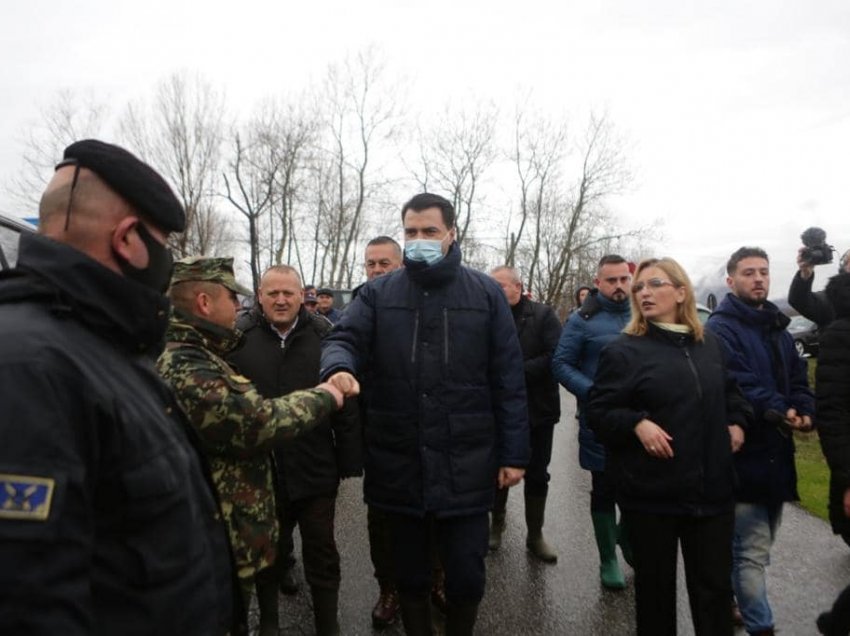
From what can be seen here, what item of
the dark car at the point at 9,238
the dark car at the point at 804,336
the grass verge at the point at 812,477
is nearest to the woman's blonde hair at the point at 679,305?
the grass verge at the point at 812,477

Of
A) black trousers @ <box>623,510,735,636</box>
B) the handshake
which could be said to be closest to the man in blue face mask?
the handshake

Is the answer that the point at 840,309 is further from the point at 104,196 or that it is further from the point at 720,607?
the point at 104,196

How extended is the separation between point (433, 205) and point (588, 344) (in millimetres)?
1818

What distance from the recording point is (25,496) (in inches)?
40.8

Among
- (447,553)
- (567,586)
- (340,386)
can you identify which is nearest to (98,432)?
(340,386)

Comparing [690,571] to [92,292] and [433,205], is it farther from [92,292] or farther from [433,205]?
[92,292]

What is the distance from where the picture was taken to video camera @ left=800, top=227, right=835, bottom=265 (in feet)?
12.5

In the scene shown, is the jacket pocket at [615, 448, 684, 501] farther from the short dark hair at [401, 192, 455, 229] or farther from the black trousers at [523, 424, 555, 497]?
the black trousers at [523, 424, 555, 497]

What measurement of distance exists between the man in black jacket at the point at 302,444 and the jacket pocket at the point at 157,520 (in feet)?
6.61

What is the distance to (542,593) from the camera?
4074mm

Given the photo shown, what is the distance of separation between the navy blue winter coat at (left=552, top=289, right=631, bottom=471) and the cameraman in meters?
1.12

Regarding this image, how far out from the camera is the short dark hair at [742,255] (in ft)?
11.8

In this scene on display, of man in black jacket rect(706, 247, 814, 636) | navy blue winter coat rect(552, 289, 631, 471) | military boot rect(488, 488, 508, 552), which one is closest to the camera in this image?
man in black jacket rect(706, 247, 814, 636)

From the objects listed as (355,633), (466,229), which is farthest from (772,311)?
(466,229)
